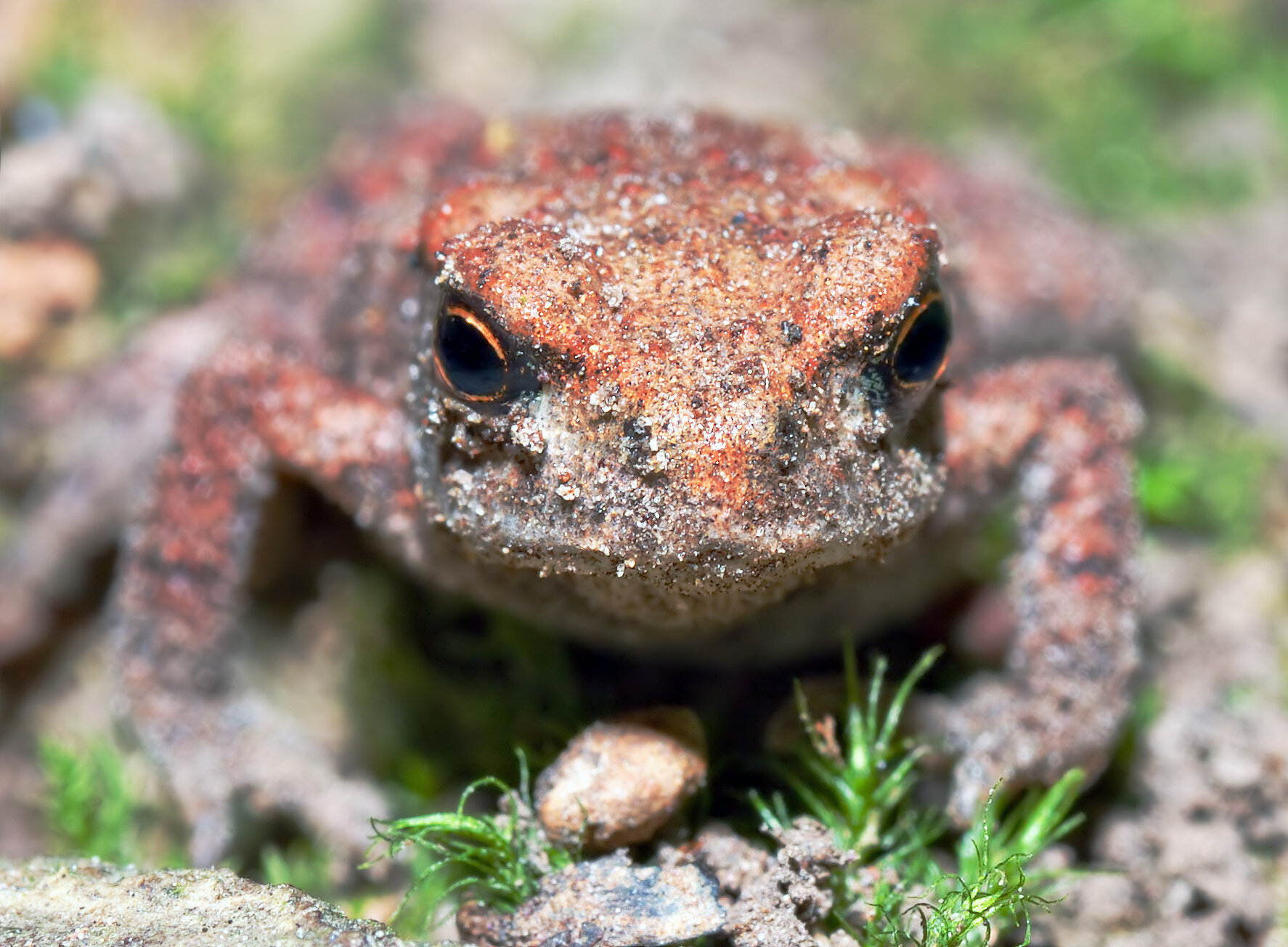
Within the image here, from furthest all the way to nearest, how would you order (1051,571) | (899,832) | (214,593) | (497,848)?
(214,593) < (1051,571) < (899,832) < (497,848)

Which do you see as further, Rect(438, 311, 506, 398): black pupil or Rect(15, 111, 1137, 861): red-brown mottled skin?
Rect(438, 311, 506, 398): black pupil

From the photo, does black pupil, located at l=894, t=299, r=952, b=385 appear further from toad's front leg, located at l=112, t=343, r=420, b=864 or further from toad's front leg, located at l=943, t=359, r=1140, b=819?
toad's front leg, located at l=112, t=343, r=420, b=864

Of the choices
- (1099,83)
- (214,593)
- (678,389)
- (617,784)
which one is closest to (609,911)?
(617,784)

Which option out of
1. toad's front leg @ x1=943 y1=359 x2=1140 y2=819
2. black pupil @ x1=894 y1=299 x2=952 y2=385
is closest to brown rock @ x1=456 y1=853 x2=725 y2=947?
toad's front leg @ x1=943 y1=359 x2=1140 y2=819

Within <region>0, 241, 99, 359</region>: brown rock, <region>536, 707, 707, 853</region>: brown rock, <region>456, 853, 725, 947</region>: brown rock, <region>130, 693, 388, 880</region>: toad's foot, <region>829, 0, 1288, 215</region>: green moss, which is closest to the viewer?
<region>456, 853, 725, 947</region>: brown rock

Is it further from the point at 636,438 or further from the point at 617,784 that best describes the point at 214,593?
the point at 636,438

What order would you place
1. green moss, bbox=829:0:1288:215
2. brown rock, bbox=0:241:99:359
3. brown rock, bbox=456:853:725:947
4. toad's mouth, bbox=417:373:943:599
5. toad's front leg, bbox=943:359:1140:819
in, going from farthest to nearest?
green moss, bbox=829:0:1288:215 < brown rock, bbox=0:241:99:359 < toad's front leg, bbox=943:359:1140:819 < brown rock, bbox=456:853:725:947 < toad's mouth, bbox=417:373:943:599
